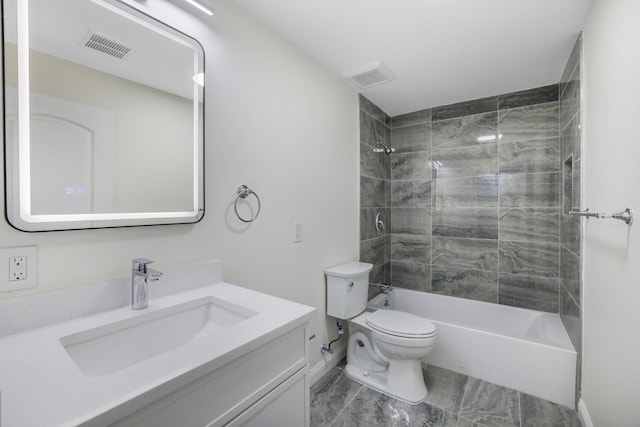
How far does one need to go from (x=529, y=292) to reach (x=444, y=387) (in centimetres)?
123

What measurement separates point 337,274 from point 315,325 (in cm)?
40

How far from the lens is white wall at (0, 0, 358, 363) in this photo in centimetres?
108

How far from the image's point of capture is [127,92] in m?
1.12

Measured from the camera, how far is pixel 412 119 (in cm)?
314

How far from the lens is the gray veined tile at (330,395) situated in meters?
1.75

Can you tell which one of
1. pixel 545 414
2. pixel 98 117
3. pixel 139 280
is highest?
pixel 98 117

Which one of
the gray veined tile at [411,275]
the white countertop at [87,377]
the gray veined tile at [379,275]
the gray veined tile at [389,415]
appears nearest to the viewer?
the white countertop at [87,377]

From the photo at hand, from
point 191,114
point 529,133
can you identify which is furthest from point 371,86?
point 191,114

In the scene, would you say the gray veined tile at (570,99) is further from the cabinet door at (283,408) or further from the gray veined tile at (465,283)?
the cabinet door at (283,408)

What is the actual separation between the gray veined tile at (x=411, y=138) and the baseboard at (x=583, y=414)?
90.2 inches

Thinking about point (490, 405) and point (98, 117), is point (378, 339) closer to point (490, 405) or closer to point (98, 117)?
point (490, 405)

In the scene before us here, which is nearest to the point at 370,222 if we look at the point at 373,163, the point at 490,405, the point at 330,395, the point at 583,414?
the point at 373,163

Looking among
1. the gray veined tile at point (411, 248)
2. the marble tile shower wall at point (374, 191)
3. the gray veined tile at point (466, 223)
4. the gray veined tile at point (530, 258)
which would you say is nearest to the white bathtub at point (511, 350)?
the gray veined tile at point (530, 258)

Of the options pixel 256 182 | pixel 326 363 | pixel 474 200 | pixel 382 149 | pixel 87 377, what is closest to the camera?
pixel 87 377
